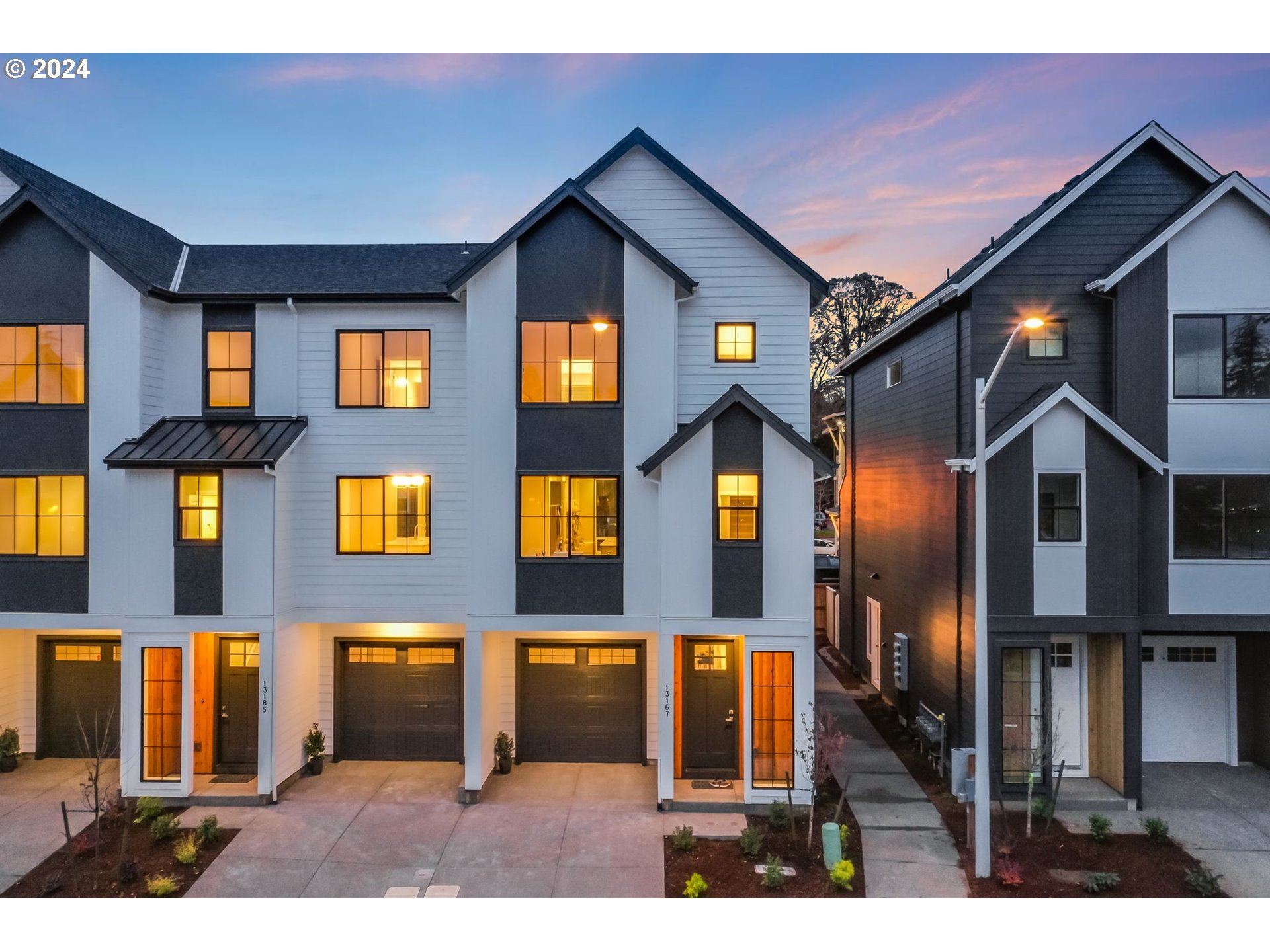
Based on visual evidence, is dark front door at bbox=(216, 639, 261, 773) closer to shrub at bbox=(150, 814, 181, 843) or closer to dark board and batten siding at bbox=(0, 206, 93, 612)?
shrub at bbox=(150, 814, 181, 843)

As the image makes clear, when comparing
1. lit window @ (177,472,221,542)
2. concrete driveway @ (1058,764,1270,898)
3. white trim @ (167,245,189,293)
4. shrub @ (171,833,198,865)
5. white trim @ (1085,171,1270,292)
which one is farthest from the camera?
white trim @ (167,245,189,293)

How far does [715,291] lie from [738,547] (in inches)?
176

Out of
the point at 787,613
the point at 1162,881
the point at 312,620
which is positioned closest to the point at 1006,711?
the point at 1162,881

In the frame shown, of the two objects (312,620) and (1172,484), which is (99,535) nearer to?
(312,620)

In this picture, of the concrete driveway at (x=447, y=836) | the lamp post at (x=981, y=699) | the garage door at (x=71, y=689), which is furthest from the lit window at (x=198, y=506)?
the lamp post at (x=981, y=699)

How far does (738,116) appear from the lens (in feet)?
45.1

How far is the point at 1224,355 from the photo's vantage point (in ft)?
33.3

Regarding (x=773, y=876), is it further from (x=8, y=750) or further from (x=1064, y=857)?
(x=8, y=750)

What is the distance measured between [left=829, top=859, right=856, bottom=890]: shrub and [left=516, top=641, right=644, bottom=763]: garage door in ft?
14.8

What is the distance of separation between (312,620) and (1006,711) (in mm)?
11835

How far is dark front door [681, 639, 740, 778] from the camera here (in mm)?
10719

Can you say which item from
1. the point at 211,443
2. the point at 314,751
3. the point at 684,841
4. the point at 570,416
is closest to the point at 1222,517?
the point at 684,841

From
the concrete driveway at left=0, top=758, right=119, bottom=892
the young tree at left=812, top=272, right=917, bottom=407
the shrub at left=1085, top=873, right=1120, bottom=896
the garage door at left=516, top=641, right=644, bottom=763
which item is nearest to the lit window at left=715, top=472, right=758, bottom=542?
the garage door at left=516, top=641, right=644, bottom=763

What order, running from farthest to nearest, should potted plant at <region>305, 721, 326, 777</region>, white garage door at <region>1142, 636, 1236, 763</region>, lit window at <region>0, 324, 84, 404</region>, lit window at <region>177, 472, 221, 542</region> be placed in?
white garage door at <region>1142, 636, 1236, 763</region>, potted plant at <region>305, 721, 326, 777</region>, lit window at <region>0, 324, 84, 404</region>, lit window at <region>177, 472, 221, 542</region>
